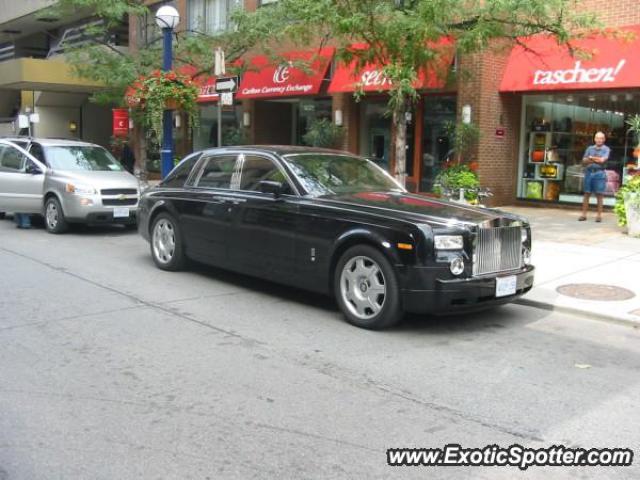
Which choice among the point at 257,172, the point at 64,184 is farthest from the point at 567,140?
the point at 64,184

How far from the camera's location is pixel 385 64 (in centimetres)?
1209

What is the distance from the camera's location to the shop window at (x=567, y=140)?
15.9 m

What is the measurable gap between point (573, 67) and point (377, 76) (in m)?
4.35

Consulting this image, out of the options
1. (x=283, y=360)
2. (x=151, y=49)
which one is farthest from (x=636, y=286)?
(x=151, y=49)

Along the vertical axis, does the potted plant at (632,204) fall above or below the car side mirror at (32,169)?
below

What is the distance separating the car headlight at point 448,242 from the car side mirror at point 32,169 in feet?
30.4

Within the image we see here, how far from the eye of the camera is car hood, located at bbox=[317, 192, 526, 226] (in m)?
6.24

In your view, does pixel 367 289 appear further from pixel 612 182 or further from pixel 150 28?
pixel 150 28

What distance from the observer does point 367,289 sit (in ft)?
21.0

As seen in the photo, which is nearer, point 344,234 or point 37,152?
point 344,234

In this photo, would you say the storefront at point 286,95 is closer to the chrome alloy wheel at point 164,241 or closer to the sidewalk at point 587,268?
the sidewalk at point 587,268

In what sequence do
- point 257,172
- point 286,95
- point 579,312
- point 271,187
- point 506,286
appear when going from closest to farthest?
point 506,286 < point 271,187 < point 579,312 < point 257,172 < point 286,95

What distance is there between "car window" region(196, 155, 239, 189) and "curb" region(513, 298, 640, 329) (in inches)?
141

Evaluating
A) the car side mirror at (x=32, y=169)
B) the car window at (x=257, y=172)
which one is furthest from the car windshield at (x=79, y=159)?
the car window at (x=257, y=172)
